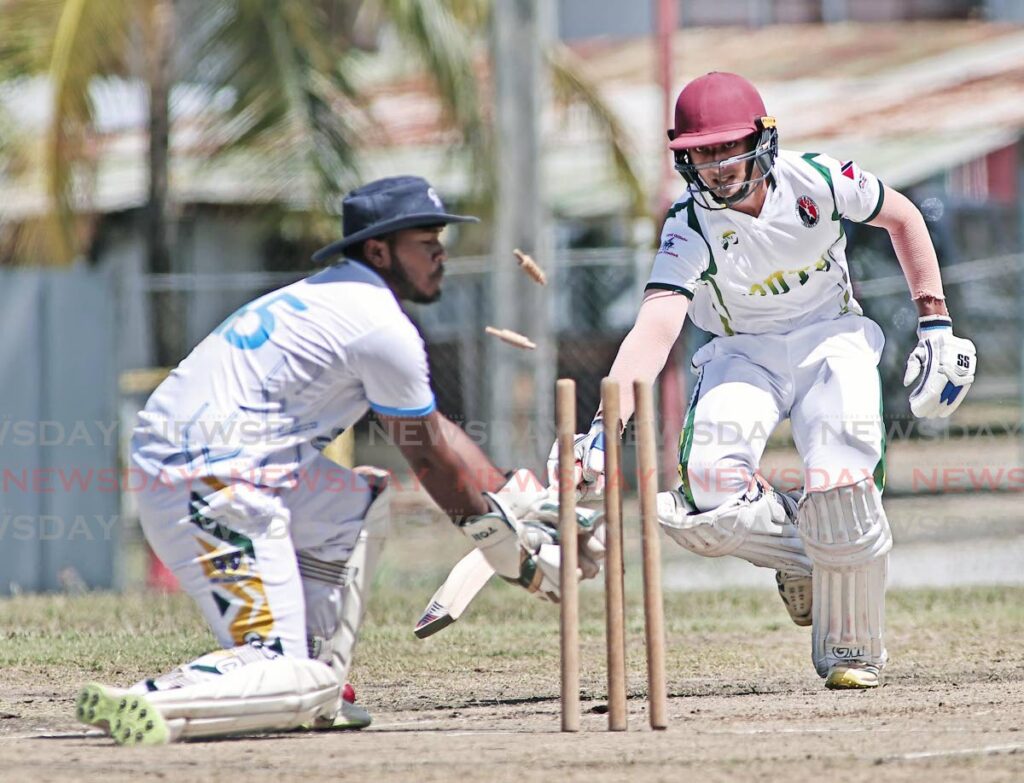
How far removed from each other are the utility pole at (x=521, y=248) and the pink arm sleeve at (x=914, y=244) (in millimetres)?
4862

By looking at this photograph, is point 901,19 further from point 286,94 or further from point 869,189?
point 869,189

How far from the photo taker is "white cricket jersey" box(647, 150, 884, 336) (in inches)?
260

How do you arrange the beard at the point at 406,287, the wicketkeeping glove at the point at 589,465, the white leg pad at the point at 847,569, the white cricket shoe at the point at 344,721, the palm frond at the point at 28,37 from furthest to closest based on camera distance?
the palm frond at the point at 28,37
the white leg pad at the point at 847,569
the wicketkeeping glove at the point at 589,465
the white cricket shoe at the point at 344,721
the beard at the point at 406,287

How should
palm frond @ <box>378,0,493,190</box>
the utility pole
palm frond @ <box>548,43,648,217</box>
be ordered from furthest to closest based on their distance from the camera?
1. palm frond @ <box>548,43,648,217</box>
2. palm frond @ <box>378,0,493,190</box>
3. the utility pole

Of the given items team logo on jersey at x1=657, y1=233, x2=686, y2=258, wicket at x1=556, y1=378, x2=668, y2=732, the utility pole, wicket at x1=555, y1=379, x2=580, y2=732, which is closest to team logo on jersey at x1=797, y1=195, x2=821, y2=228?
team logo on jersey at x1=657, y1=233, x2=686, y2=258

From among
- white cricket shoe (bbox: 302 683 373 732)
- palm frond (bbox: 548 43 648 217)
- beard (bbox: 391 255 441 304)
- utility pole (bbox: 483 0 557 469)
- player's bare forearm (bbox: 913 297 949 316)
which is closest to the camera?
beard (bbox: 391 255 441 304)

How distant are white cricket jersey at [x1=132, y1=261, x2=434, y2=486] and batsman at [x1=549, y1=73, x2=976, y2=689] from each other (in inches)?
47.3

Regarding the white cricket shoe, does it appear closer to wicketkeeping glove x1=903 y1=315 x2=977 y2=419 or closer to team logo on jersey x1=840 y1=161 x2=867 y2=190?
wicketkeeping glove x1=903 y1=315 x2=977 y2=419

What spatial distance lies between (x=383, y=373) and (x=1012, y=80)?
15.6 m

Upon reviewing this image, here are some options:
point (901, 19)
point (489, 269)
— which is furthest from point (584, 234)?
point (901, 19)

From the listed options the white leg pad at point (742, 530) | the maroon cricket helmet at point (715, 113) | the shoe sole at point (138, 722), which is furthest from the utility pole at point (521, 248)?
the shoe sole at point (138, 722)

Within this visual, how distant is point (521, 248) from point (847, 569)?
6068 millimetres

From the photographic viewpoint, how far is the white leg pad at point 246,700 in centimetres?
509

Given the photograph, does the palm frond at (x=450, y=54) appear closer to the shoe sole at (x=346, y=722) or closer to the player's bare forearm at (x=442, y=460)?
the shoe sole at (x=346, y=722)
